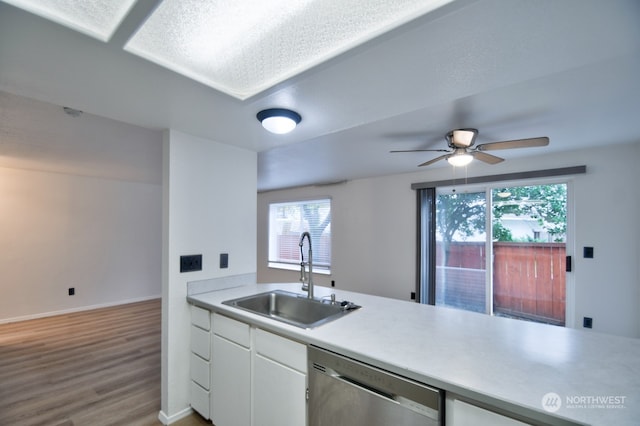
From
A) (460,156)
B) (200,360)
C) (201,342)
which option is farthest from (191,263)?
(460,156)

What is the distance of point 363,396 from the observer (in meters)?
1.19

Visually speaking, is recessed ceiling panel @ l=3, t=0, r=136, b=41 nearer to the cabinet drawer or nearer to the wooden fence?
the cabinet drawer

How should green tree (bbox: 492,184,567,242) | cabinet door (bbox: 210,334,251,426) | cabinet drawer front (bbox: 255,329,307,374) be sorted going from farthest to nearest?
green tree (bbox: 492,184,567,242), cabinet door (bbox: 210,334,251,426), cabinet drawer front (bbox: 255,329,307,374)

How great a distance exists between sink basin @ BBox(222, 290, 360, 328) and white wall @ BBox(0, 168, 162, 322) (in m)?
4.32

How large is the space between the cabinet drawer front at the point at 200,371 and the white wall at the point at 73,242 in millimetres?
3937

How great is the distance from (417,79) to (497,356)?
129cm

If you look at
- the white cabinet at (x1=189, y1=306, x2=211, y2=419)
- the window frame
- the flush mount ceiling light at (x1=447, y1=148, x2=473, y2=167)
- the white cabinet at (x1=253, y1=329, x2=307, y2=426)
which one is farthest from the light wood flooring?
the flush mount ceiling light at (x1=447, y1=148, x2=473, y2=167)

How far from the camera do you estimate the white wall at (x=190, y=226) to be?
6.72 ft

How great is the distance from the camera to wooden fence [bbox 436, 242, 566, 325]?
3.38 meters

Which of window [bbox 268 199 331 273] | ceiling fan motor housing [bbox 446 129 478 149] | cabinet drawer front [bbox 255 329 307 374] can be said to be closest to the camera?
cabinet drawer front [bbox 255 329 307 374]

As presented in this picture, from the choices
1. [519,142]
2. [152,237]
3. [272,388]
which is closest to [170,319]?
[272,388]

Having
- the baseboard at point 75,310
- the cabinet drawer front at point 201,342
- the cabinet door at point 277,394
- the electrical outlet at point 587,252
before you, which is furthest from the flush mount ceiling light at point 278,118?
the baseboard at point 75,310

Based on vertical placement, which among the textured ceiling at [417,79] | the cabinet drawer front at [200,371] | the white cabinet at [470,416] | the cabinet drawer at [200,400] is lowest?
the cabinet drawer at [200,400]

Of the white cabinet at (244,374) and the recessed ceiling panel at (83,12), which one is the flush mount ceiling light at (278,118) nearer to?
the recessed ceiling panel at (83,12)
